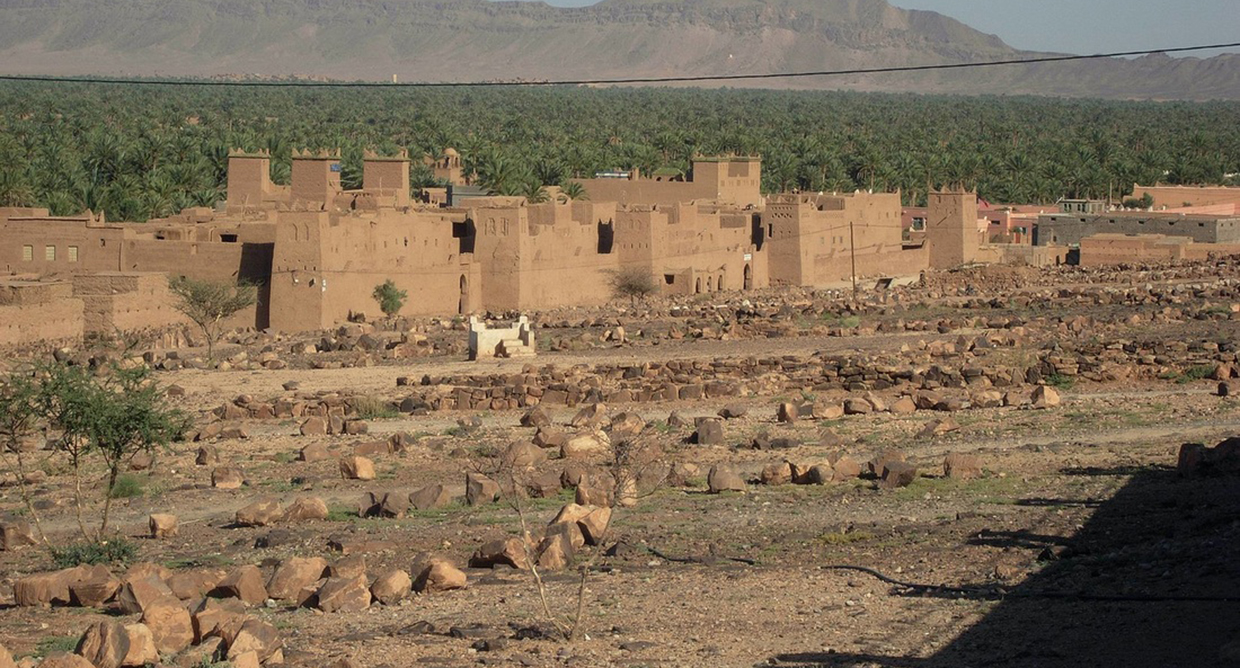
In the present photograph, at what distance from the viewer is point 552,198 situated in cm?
5331

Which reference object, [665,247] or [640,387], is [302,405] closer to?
[640,387]

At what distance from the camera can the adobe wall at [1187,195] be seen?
252ft

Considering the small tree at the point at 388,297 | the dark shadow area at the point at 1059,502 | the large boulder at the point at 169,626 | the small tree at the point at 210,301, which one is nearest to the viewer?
the large boulder at the point at 169,626

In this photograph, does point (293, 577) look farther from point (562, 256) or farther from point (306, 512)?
point (562, 256)

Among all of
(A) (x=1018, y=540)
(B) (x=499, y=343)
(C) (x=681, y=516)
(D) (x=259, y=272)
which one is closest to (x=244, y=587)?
(C) (x=681, y=516)

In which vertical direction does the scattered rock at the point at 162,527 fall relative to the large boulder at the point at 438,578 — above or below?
below

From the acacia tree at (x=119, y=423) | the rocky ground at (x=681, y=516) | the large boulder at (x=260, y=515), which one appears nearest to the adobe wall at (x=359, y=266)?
the rocky ground at (x=681, y=516)

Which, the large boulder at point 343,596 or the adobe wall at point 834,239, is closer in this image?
the large boulder at point 343,596

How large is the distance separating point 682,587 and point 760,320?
963 inches

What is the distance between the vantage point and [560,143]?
98.2 m

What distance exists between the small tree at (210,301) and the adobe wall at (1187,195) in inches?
1905

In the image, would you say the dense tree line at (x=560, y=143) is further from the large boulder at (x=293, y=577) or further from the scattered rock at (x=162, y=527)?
the large boulder at (x=293, y=577)

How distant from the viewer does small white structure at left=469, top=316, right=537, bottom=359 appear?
32406 mm

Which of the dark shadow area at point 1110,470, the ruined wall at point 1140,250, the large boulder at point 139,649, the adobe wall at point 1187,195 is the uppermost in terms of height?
the adobe wall at point 1187,195
